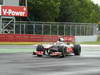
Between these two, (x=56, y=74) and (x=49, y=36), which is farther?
(x=49, y=36)

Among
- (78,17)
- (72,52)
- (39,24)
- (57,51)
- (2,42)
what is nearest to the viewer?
(57,51)

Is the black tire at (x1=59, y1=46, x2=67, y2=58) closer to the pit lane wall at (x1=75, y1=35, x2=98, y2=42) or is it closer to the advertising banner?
the pit lane wall at (x1=75, y1=35, x2=98, y2=42)

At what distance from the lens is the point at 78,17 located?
7394cm

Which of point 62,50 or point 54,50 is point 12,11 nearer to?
point 54,50

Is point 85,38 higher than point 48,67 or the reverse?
the reverse

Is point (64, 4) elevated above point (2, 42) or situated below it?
above

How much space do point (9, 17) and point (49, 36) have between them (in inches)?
320

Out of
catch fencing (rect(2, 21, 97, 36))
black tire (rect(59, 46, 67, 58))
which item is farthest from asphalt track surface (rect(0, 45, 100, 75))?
catch fencing (rect(2, 21, 97, 36))

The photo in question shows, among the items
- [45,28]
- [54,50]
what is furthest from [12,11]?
[54,50]

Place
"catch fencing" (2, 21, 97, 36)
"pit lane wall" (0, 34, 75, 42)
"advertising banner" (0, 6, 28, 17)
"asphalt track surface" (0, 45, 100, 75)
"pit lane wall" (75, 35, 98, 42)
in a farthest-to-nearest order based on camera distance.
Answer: "advertising banner" (0, 6, 28, 17)
"pit lane wall" (75, 35, 98, 42)
"catch fencing" (2, 21, 97, 36)
"pit lane wall" (0, 34, 75, 42)
"asphalt track surface" (0, 45, 100, 75)

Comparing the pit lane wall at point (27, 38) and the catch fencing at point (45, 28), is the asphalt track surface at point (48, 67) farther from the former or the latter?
the catch fencing at point (45, 28)

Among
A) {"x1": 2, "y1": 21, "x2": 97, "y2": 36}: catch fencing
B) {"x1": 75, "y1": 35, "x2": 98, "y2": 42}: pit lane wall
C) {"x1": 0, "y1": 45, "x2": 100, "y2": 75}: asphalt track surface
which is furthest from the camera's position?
{"x1": 75, "y1": 35, "x2": 98, "y2": 42}: pit lane wall

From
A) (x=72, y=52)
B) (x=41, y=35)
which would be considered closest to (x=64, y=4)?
(x=41, y=35)

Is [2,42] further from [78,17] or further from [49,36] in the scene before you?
[78,17]
